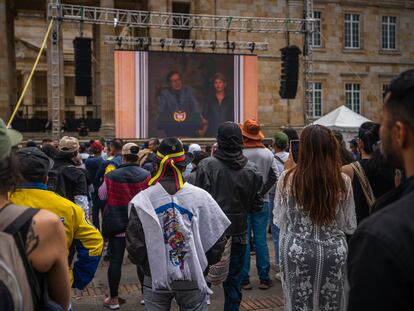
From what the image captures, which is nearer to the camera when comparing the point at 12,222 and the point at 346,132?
the point at 12,222

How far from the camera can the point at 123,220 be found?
5.84 m

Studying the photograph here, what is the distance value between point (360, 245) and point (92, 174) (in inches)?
325

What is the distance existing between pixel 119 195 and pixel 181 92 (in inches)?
714

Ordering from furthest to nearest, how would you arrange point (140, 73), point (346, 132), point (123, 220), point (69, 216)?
point (140, 73) → point (346, 132) → point (123, 220) → point (69, 216)

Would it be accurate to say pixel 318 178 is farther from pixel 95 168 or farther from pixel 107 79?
pixel 107 79

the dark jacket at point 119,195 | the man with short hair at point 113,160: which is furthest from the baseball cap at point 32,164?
the man with short hair at point 113,160

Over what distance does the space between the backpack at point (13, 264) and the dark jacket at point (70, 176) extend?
346 centimetres

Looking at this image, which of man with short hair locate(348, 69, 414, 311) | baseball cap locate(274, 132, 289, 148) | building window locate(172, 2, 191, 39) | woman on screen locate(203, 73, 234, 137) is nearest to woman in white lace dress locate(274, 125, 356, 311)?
man with short hair locate(348, 69, 414, 311)

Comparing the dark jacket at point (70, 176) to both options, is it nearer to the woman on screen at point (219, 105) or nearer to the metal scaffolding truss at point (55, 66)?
the metal scaffolding truss at point (55, 66)

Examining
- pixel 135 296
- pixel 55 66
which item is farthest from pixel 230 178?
pixel 55 66

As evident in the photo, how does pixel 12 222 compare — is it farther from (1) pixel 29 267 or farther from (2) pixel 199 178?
(2) pixel 199 178

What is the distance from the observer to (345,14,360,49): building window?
31.9 m

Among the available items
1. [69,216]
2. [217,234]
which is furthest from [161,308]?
[69,216]

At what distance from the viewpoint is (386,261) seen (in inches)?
57.2
